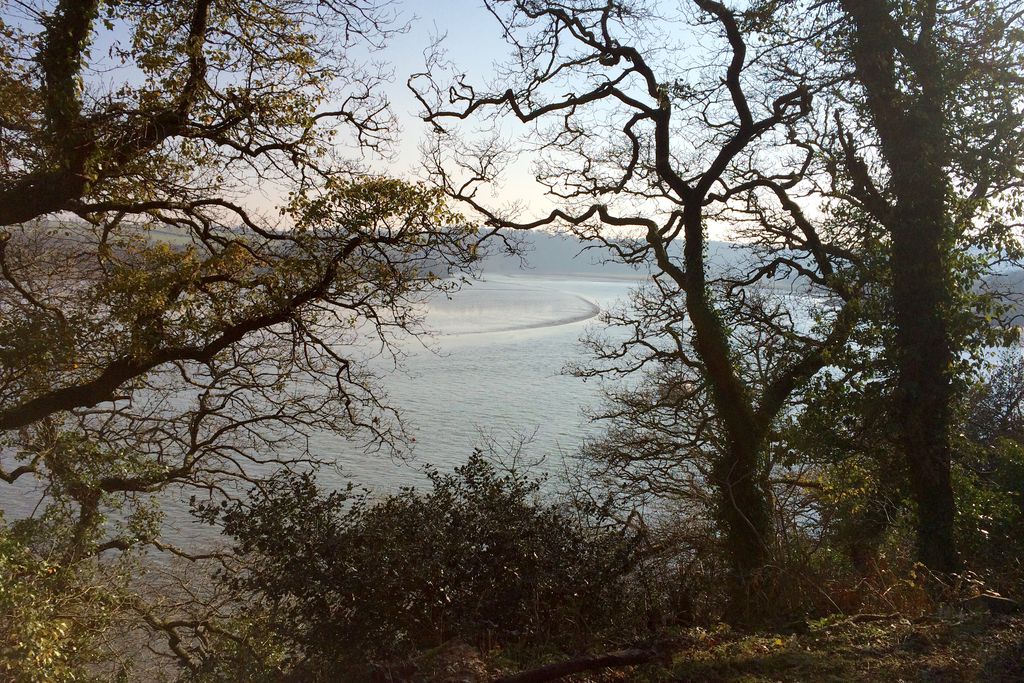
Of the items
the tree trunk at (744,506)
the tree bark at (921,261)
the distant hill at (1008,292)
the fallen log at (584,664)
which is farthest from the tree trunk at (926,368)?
the fallen log at (584,664)

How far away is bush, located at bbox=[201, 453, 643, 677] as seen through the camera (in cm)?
471

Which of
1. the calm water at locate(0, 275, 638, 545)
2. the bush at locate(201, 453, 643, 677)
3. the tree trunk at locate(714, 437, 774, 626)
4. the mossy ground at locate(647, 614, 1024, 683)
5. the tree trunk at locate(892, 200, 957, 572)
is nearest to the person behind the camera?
the mossy ground at locate(647, 614, 1024, 683)

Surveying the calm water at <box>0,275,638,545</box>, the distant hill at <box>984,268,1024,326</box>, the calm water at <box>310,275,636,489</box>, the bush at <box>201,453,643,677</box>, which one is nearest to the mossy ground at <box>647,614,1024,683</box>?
the bush at <box>201,453,643,677</box>

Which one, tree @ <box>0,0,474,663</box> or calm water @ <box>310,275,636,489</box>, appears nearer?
tree @ <box>0,0,474,663</box>

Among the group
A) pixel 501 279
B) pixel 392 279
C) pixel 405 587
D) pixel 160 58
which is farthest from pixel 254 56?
pixel 501 279

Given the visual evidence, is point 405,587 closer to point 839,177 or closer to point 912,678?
point 912,678

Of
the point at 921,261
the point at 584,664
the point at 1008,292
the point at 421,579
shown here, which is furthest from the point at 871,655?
the point at 1008,292

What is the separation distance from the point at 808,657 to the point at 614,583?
67.9 inches

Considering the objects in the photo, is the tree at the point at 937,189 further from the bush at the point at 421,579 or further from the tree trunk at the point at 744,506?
the bush at the point at 421,579

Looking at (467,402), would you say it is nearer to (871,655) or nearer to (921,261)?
(921,261)

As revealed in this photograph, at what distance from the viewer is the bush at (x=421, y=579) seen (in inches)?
185

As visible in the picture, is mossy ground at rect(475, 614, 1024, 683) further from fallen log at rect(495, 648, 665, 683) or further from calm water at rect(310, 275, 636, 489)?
calm water at rect(310, 275, 636, 489)

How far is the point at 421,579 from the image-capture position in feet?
16.0

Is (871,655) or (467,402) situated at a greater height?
(871,655)
